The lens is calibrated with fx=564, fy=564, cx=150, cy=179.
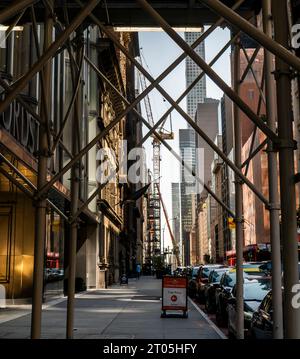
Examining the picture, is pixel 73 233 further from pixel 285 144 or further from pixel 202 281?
pixel 202 281

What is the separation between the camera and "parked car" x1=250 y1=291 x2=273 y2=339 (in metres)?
8.72

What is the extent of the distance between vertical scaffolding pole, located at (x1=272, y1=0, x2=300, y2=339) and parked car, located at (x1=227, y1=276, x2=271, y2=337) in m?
7.52

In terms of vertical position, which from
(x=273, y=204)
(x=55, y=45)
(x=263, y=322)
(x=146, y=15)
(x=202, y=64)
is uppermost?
(x=146, y=15)

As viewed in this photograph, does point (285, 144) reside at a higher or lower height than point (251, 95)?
lower

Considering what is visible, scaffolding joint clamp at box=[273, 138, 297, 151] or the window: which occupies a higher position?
the window

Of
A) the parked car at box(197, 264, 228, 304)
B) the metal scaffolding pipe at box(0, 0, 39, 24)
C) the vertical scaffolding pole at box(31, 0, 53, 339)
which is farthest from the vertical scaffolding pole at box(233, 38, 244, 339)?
the parked car at box(197, 264, 228, 304)

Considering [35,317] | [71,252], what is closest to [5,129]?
[71,252]

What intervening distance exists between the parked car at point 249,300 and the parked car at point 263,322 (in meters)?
1.62

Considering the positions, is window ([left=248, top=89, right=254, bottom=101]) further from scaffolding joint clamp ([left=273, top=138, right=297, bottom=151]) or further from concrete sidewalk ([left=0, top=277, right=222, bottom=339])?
scaffolding joint clamp ([left=273, top=138, right=297, bottom=151])

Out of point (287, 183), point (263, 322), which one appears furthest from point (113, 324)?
point (287, 183)

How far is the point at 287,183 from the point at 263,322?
5554 millimetres

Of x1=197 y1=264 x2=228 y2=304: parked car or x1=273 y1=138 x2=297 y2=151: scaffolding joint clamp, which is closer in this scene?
x1=273 y1=138 x2=297 y2=151: scaffolding joint clamp

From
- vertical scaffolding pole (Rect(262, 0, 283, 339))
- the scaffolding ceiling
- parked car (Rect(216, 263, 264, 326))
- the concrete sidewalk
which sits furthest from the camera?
parked car (Rect(216, 263, 264, 326))

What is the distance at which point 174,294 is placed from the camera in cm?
1861
